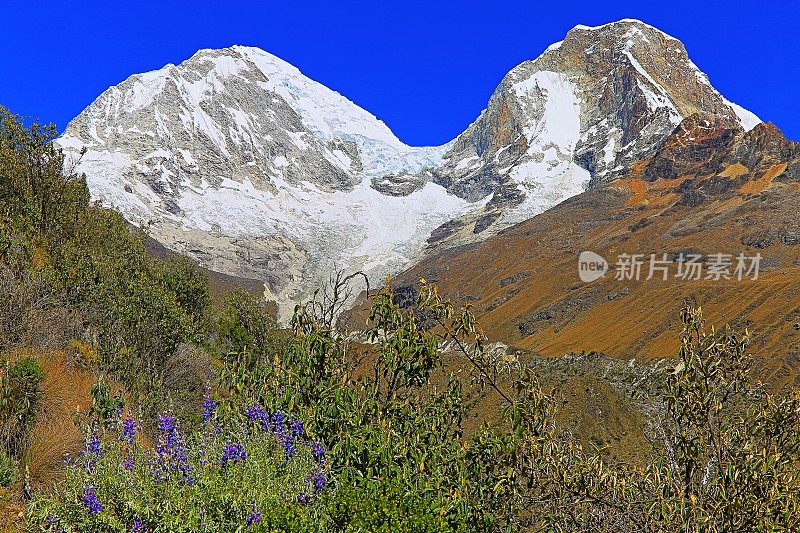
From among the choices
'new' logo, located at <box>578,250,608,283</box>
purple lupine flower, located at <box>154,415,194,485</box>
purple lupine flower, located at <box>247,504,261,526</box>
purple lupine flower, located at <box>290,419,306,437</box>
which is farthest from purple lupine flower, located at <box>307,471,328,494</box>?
'new' logo, located at <box>578,250,608,283</box>

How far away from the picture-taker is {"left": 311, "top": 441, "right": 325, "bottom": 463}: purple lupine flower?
588 cm

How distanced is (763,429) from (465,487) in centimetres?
230

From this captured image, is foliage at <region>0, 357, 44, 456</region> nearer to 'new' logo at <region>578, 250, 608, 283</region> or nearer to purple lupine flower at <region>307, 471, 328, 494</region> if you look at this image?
purple lupine flower at <region>307, 471, 328, 494</region>

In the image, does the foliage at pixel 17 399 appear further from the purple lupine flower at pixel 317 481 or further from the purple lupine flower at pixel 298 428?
the purple lupine flower at pixel 317 481

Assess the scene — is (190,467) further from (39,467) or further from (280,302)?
(280,302)

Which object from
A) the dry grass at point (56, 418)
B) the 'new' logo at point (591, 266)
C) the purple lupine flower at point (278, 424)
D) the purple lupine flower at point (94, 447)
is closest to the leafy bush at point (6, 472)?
the dry grass at point (56, 418)

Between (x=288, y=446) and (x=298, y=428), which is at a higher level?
(x=298, y=428)

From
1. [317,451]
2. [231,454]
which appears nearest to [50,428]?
[231,454]

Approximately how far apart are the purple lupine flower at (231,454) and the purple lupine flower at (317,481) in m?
0.60

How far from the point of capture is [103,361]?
12.5 meters

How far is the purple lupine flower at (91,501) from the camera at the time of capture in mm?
5059

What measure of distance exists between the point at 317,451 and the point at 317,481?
0.29 m

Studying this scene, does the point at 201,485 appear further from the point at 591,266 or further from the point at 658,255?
the point at 591,266

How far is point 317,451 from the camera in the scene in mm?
5852
